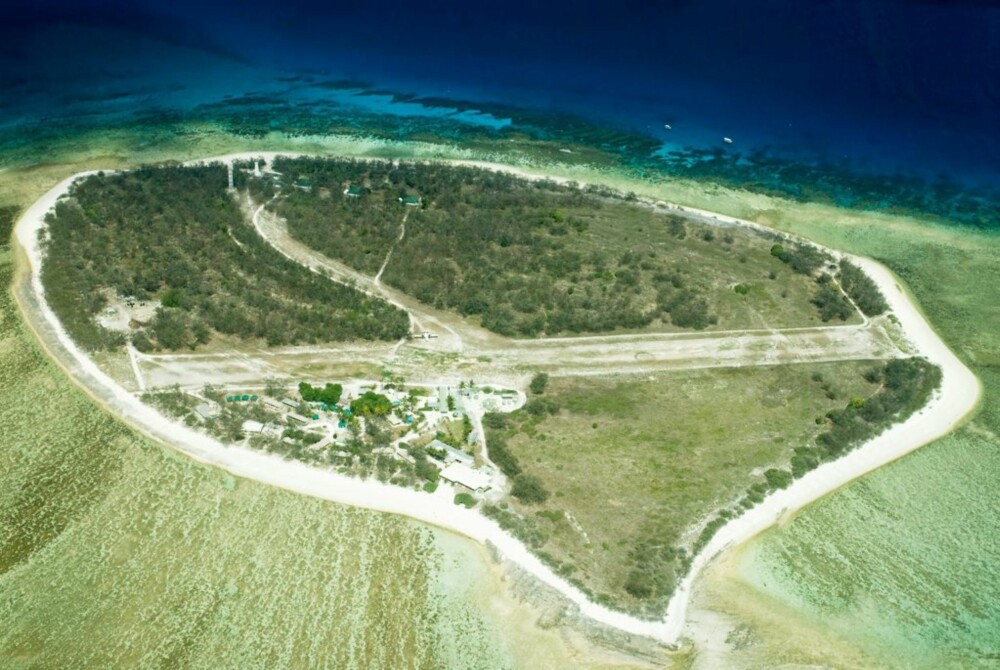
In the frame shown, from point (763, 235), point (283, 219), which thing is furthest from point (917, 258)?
point (283, 219)

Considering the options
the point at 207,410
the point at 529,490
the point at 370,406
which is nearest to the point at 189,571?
the point at 207,410

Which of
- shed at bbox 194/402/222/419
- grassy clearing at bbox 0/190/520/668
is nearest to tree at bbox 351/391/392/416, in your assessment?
grassy clearing at bbox 0/190/520/668

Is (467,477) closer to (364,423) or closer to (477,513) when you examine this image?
(477,513)

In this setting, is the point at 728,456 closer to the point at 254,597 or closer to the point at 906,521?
the point at 906,521

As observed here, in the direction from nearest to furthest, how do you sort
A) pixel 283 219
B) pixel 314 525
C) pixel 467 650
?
1. pixel 467 650
2. pixel 314 525
3. pixel 283 219

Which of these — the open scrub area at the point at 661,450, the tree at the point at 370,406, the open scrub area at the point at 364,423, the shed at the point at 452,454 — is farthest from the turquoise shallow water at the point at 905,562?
the tree at the point at 370,406

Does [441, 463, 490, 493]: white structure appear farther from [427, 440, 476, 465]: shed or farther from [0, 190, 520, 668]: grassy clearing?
[0, 190, 520, 668]: grassy clearing

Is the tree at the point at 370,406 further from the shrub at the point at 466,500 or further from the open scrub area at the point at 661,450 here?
the shrub at the point at 466,500
